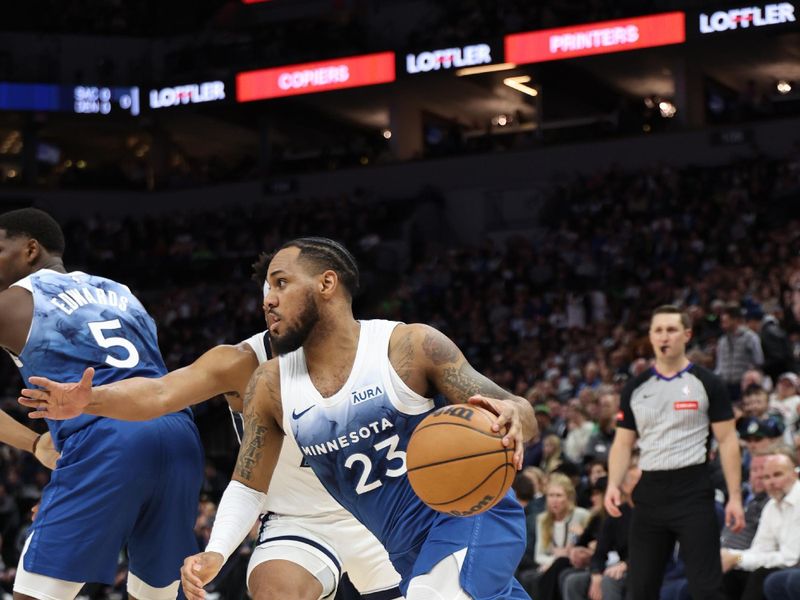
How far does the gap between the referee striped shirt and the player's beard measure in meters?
3.72

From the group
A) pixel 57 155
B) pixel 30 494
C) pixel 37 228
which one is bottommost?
pixel 30 494

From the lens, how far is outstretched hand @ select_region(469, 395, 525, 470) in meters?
3.71

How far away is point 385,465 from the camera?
420 cm

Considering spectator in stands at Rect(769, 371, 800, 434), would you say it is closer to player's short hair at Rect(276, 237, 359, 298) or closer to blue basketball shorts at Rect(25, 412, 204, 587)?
blue basketball shorts at Rect(25, 412, 204, 587)

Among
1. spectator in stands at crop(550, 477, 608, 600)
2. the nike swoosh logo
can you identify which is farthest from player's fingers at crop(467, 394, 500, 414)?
spectator in stands at crop(550, 477, 608, 600)

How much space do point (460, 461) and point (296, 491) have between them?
1375mm

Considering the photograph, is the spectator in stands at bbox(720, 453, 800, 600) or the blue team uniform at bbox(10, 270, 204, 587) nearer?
the blue team uniform at bbox(10, 270, 204, 587)

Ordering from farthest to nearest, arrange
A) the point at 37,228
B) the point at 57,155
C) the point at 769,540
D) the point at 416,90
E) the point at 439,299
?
1. the point at 57,155
2. the point at 416,90
3. the point at 439,299
4. the point at 769,540
5. the point at 37,228

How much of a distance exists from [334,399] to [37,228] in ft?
6.10

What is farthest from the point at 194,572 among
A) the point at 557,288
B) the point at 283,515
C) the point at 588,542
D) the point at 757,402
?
the point at 557,288

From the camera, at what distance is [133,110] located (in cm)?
2633

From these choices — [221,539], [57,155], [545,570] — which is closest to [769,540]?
[545,570]

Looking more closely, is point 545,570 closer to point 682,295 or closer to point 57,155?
point 682,295

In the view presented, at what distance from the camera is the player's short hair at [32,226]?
207 inches
